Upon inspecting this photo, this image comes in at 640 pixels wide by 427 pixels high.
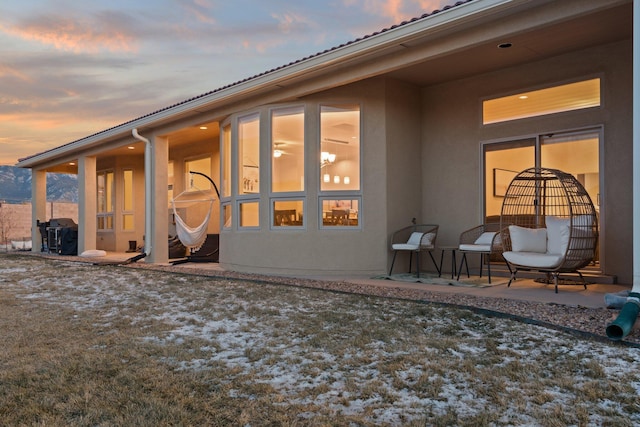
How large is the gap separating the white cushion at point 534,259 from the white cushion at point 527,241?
152 mm

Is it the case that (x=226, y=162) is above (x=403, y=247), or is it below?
above

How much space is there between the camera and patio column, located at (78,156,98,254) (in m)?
12.5

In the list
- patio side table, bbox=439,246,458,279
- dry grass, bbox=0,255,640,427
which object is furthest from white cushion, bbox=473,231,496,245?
dry grass, bbox=0,255,640,427

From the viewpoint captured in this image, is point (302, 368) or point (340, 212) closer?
point (302, 368)

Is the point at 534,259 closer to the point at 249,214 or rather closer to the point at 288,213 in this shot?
the point at 288,213

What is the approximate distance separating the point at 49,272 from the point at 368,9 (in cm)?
919

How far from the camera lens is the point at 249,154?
808 cm

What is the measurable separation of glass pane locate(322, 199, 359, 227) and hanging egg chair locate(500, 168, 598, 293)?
214 centimetres

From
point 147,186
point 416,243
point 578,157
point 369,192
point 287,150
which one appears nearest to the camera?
point 578,157

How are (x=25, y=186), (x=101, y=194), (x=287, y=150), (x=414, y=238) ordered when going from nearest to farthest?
(x=414, y=238), (x=287, y=150), (x=101, y=194), (x=25, y=186)

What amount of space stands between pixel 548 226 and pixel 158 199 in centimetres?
767

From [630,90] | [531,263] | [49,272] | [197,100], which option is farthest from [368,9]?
[49,272]

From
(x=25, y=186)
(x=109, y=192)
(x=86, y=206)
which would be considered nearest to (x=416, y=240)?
(x=86, y=206)

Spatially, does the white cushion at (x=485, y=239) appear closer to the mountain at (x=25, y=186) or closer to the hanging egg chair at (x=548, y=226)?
the hanging egg chair at (x=548, y=226)
